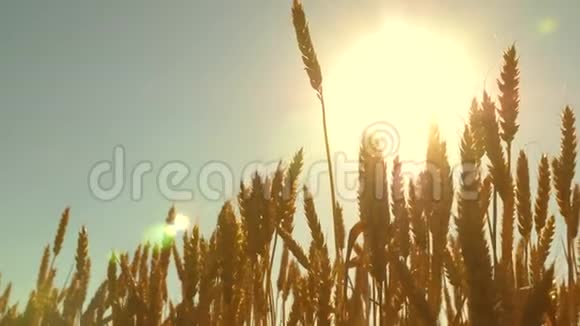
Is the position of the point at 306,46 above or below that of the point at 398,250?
above

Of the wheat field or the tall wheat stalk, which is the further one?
the tall wheat stalk

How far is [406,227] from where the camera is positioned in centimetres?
235

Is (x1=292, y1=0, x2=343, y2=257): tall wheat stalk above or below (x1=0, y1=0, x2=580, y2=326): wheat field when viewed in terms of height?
above

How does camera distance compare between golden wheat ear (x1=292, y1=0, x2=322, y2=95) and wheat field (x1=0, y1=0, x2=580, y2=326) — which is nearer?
wheat field (x1=0, y1=0, x2=580, y2=326)

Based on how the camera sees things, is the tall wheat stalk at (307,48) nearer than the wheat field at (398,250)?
No

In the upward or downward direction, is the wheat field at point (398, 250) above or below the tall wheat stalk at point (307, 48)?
below

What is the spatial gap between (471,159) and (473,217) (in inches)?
12.4

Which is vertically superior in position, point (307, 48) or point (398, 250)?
point (307, 48)

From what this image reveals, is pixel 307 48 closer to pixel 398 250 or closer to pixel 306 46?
pixel 306 46

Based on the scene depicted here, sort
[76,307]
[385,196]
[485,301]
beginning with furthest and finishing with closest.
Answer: [76,307]
[385,196]
[485,301]

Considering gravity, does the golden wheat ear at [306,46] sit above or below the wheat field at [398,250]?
above

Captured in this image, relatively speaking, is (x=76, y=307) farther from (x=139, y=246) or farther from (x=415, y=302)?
(x=415, y=302)

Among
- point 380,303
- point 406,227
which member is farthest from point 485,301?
point 406,227

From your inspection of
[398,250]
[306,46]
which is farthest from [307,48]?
[398,250]
